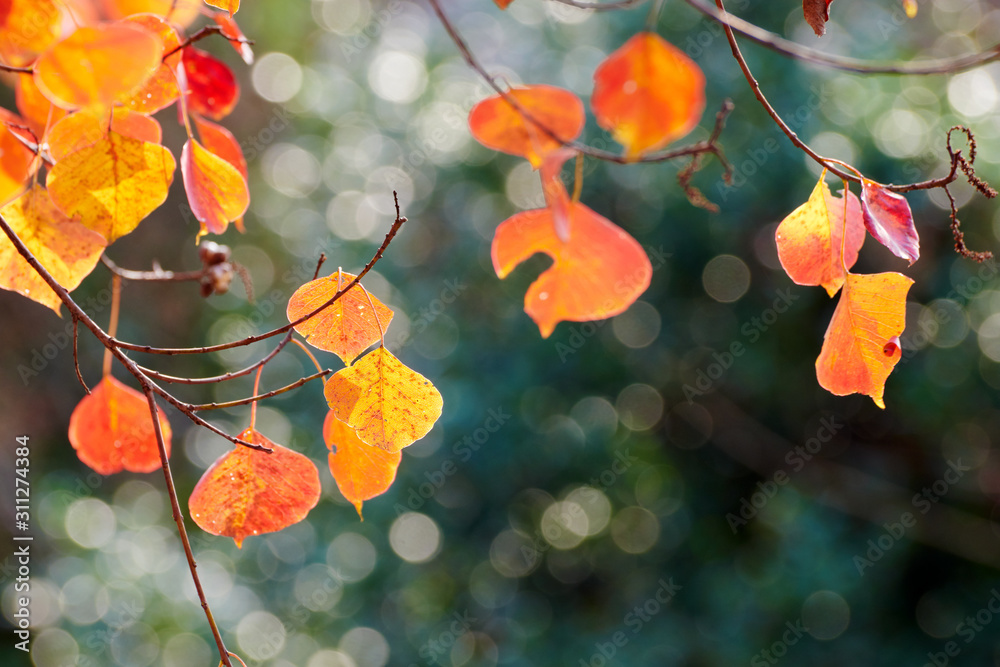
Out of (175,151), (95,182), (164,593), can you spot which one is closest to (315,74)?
(175,151)

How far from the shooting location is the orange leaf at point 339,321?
0.32 meters

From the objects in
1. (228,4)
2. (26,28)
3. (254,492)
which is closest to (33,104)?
(26,28)

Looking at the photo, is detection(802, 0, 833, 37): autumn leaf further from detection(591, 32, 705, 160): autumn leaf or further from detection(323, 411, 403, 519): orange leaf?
detection(323, 411, 403, 519): orange leaf

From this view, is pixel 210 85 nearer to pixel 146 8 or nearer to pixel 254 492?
pixel 146 8

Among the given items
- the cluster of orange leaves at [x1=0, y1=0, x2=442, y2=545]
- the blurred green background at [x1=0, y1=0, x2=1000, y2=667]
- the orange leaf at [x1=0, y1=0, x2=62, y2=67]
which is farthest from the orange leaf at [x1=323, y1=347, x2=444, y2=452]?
the blurred green background at [x1=0, y1=0, x2=1000, y2=667]

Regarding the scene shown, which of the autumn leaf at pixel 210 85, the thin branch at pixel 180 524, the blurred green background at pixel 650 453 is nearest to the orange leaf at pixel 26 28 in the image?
the autumn leaf at pixel 210 85

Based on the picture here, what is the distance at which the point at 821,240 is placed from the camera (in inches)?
12.5

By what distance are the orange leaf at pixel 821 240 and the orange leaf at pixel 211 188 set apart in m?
0.25

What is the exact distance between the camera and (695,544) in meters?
1.48

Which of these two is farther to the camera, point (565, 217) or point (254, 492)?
point (254, 492)

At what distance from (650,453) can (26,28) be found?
4.42 feet

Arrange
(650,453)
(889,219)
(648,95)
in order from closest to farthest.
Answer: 1. (648,95)
2. (889,219)
3. (650,453)

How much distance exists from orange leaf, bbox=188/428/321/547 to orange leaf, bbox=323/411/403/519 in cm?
1

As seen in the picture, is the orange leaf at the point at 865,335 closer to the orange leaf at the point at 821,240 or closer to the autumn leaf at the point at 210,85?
the orange leaf at the point at 821,240
